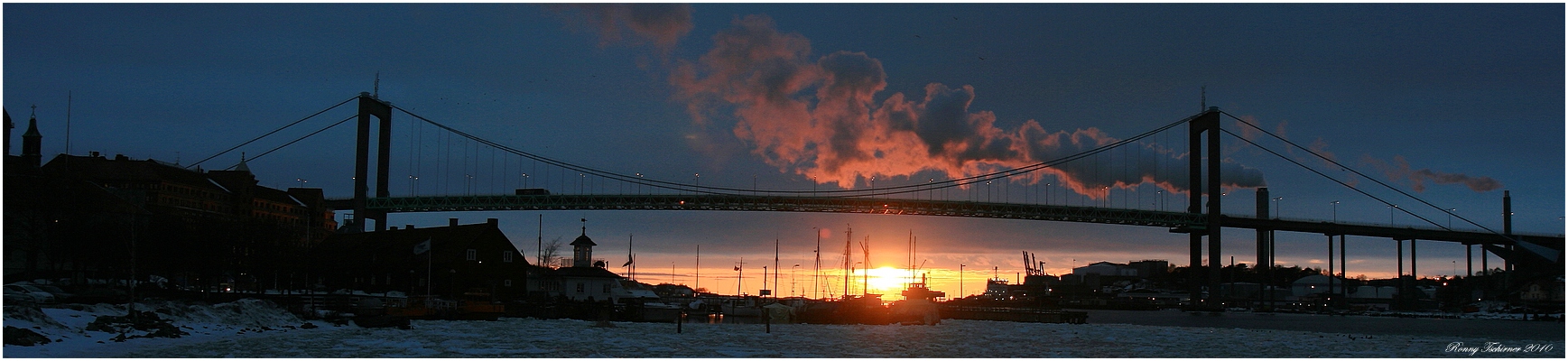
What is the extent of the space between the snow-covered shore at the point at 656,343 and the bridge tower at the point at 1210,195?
51439 mm

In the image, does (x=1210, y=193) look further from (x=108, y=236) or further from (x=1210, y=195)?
(x=108, y=236)

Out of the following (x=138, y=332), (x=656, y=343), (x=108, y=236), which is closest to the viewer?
(x=138, y=332)

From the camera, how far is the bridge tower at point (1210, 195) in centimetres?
11857

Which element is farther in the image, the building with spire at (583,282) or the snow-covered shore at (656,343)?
the building with spire at (583,282)

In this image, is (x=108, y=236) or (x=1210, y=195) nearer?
(x=108, y=236)

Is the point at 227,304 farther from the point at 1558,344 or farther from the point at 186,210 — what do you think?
the point at 1558,344

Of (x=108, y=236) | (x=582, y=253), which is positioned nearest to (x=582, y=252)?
(x=582, y=253)

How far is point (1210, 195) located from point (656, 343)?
274ft

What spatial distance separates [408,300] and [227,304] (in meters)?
13.3

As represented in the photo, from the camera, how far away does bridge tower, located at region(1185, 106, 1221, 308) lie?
389 ft

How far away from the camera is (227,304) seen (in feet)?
158

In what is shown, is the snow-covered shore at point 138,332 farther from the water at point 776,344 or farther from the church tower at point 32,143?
the church tower at point 32,143

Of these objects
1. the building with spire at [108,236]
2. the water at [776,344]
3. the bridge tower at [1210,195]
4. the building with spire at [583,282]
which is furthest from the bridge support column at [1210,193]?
the building with spire at [108,236]

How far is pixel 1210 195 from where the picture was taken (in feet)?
390
